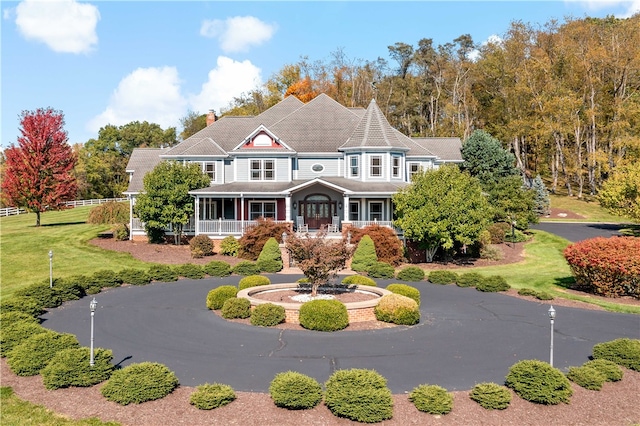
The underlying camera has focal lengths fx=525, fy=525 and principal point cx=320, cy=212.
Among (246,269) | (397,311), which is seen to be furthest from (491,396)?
(246,269)

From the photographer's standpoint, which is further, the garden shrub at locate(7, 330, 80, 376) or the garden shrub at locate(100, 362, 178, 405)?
the garden shrub at locate(7, 330, 80, 376)

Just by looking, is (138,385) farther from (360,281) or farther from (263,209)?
(263,209)

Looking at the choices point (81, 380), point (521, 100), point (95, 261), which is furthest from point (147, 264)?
point (521, 100)

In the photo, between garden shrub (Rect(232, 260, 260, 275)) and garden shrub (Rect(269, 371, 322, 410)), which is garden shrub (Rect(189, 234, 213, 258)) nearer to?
garden shrub (Rect(232, 260, 260, 275))

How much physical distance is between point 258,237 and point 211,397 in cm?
2340

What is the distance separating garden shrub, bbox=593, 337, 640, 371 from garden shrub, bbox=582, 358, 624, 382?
826mm

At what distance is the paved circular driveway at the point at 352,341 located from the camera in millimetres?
13375

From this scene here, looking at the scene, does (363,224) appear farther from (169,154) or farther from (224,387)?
(224,387)

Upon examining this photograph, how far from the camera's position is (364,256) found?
30.8 meters

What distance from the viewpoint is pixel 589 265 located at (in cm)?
2408

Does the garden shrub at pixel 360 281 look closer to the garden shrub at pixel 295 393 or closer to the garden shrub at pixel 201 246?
the garden shrub at pixel 295 393

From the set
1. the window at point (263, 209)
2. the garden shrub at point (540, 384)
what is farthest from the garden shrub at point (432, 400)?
the window at point (263, 209)

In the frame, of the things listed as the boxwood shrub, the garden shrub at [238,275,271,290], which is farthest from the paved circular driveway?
the boxwood shrub

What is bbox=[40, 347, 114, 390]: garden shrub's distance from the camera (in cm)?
1199
